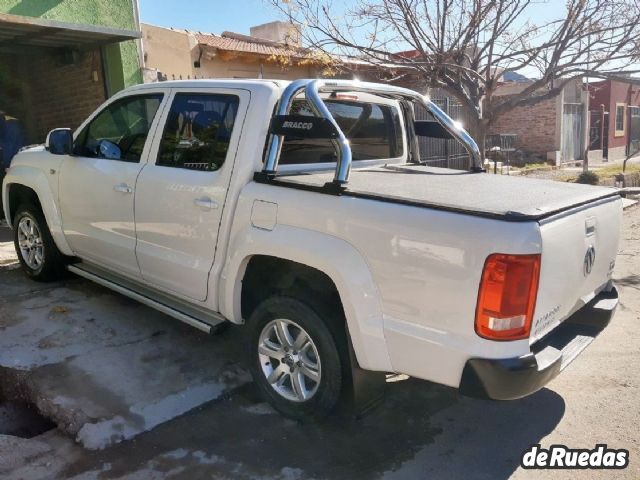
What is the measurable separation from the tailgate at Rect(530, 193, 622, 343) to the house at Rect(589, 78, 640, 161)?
2047 cm

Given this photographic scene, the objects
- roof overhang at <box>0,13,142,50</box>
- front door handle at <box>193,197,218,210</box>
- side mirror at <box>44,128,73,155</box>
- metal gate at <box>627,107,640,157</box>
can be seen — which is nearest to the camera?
front door handle at <box>193,197,218,210</box>

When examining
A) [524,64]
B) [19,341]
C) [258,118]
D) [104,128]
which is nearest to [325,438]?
[258,118]

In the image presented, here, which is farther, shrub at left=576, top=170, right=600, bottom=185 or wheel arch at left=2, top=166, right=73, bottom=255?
shrub at left=576, top=170, right=600, bottom=185

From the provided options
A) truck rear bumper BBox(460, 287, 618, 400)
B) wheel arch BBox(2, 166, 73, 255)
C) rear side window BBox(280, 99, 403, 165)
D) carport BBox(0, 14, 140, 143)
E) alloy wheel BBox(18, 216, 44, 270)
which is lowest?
truck rear bumper BBox(460, 287, 618, 400)

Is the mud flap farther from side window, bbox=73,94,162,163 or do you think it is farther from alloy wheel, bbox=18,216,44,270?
alloy wheel, bbox=18,216,44,270

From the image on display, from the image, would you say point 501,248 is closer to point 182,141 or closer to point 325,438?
point 325,438

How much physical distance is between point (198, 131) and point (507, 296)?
7.72 ft

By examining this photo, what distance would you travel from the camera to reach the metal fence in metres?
11.4

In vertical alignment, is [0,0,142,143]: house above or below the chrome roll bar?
above

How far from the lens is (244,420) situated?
11.0 feet

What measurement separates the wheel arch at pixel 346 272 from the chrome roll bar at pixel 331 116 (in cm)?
35

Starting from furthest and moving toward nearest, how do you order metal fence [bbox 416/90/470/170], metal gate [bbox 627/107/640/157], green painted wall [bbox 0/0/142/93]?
metal gate [bbox 627/107/640/157], metal fence [bbox 416/90/470/170], green painted wall [bbox 0/0/142/93]

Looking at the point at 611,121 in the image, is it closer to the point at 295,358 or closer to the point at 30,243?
the point at 30,243

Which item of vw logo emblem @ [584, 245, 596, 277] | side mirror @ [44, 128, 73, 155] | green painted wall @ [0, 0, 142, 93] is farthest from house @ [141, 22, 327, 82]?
vw logo emblem @ [584, 245, 596, 277]
